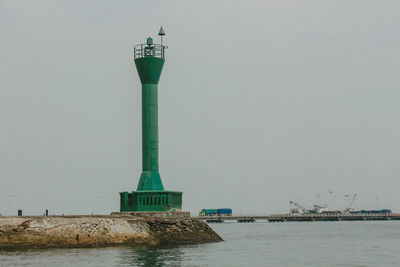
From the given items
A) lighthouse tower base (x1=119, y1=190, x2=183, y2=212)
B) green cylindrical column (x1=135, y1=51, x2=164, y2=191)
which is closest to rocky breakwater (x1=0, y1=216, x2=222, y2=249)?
lighthouse tower base (x1=119, y1=190, x2=183, y2=212)

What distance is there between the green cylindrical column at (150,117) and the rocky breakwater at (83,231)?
7.02 m

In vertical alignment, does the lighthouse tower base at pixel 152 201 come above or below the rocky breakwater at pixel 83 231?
above

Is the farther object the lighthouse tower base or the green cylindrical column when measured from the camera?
the green cylindrical column

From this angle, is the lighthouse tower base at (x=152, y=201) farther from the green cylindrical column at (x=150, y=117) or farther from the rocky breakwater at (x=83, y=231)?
the rocky breakwater at (x=83, y=231)

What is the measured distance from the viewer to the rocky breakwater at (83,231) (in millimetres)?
51219

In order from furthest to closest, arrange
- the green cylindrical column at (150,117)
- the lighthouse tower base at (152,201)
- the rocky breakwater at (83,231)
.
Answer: the green cylindrical column at (150,117)
the lighthouse tower base at (152,201)
the rocky breakwater at (83,231)

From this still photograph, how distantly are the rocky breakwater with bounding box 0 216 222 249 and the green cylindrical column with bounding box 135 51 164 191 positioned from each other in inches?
276

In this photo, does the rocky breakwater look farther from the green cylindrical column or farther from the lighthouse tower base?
the green cylindrical column

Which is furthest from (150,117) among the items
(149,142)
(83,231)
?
(83,231)

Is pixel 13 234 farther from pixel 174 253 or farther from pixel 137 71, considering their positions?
pixel 137 71

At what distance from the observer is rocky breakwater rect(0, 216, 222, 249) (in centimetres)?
5122

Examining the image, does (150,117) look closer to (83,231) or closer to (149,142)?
(149,142)

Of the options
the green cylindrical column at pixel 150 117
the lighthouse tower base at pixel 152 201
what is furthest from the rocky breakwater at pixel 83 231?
the green cylindrical column at pixel 150 117

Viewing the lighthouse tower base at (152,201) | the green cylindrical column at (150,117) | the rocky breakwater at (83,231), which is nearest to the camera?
the rocky breakwater at (83,231)
